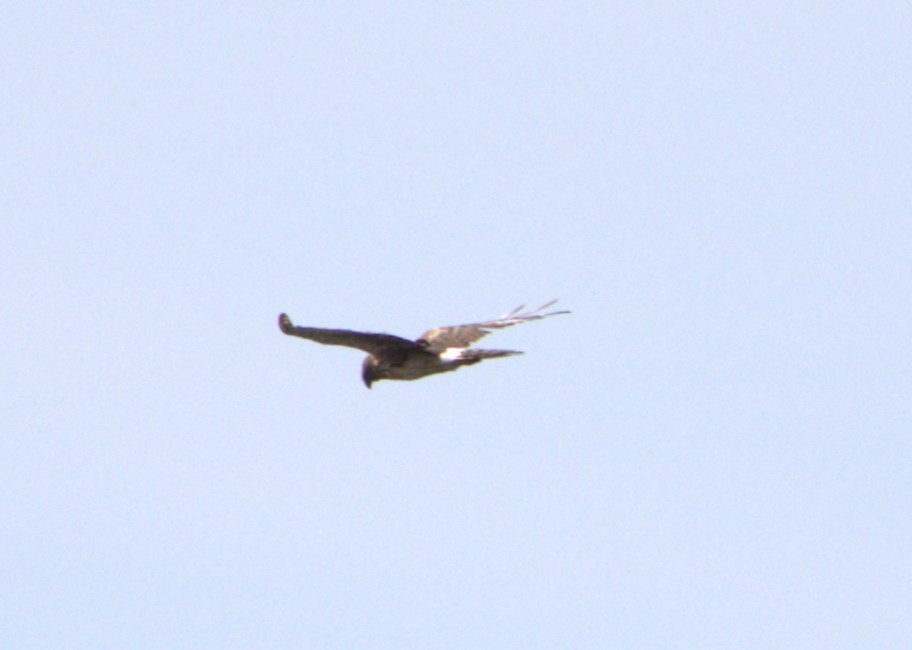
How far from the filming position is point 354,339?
38.1 metres

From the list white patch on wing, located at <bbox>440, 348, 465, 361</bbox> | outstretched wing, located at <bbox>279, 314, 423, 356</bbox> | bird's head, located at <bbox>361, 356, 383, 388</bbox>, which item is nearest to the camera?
outstretched wing, located at <bbox>279, 314, 423, 356</bbox>

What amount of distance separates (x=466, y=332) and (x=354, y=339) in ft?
9.67

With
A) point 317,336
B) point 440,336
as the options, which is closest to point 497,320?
point 440,336

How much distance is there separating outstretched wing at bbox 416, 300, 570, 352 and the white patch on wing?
321mm

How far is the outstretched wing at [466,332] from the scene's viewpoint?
131 feet

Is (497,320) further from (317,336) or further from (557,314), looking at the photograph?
(317,336)

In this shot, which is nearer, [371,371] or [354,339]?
[354,339]

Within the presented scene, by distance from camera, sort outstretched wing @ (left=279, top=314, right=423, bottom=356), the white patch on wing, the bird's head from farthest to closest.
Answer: the bird's head
the white patch on wing
outstretched wing @ (left=279, top=314, right=423, bottom=356)

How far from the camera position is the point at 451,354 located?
3888 cm

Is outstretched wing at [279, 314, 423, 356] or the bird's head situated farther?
the bird's head

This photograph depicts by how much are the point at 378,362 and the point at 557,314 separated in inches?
104

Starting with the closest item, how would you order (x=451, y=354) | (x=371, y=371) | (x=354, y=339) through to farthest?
(x=354, y=339) → (x=451, y=354) → (x=371, y=371)

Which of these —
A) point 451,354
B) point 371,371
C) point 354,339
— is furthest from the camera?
point 371,371

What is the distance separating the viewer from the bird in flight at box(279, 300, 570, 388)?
3769cm
